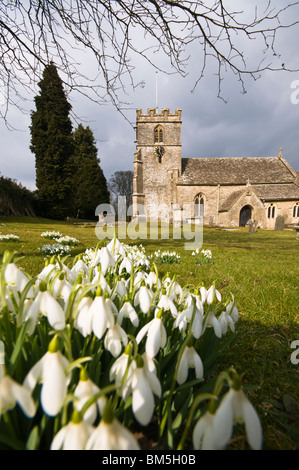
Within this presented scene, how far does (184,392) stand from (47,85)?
4070 mm

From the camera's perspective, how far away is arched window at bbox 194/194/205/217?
28.7 meters

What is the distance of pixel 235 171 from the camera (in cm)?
2978

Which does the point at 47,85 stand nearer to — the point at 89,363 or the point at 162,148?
the point at 89,363

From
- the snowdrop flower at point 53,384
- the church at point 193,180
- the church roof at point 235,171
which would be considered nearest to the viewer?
the snowdrop flower at point 53,384

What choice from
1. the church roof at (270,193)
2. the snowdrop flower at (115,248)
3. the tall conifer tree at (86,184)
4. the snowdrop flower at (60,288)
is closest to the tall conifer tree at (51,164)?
the tall conifer tree at (86,184)

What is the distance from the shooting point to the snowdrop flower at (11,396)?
2.08 feet

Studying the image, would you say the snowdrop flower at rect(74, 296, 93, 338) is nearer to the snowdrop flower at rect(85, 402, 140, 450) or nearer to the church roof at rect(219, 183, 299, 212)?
the snowdrop flower at rect(85, 402, 140, 450)

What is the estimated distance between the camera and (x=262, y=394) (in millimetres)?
1491

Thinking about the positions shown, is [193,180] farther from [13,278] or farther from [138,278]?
[13,278]

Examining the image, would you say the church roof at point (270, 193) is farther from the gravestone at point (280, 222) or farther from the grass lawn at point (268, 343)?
the grass lawn at point (268, 343)

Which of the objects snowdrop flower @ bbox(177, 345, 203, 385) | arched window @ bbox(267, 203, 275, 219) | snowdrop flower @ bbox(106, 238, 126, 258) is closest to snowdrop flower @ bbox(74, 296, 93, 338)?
snowdrop flower @ bbox(177, 345, 203, 385)

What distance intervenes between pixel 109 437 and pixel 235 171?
106ft

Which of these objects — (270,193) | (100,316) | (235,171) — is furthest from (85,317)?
(235,171)
